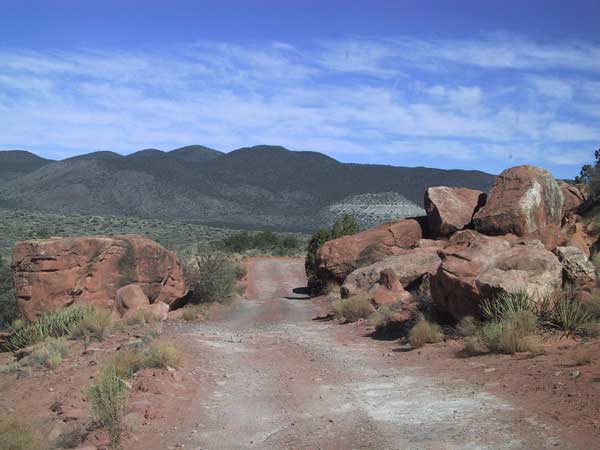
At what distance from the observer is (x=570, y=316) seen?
11.4m

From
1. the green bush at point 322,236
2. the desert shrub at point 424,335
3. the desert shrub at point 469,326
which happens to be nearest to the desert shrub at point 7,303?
the green bush at point 322,236

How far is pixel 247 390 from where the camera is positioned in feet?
33.0

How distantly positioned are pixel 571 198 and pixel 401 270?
993 cm

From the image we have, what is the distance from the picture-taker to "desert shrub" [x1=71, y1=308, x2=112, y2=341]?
15.8 m

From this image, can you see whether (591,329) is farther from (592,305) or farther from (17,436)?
(17,436)

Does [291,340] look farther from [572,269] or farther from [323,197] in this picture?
[323,197]

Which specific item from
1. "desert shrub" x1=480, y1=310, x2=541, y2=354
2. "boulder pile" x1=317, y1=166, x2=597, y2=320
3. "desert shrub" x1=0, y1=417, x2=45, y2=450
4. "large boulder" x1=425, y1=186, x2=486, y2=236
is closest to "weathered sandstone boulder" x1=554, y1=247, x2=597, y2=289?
"boulder pile" x1=317, y1=166, x2=597, y2=320

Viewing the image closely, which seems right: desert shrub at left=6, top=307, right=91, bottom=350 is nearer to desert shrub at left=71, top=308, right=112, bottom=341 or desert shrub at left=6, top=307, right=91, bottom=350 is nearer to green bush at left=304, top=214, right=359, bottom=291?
desert shrub at left=71, top=308, right=112, bottom=341

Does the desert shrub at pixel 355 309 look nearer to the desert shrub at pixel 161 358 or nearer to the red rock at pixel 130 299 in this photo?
the red rock at pixel 130 299

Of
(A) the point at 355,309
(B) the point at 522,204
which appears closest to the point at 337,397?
(A) the point at 355,309

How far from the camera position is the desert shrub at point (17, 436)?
292 inches

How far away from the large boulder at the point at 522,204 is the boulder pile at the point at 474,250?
0.11 ft

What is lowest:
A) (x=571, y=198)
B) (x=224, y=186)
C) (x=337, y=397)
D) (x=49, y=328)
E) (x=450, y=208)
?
(x=49, y=328)

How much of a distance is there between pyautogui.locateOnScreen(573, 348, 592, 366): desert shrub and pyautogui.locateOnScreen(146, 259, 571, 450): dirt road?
1.64 m
